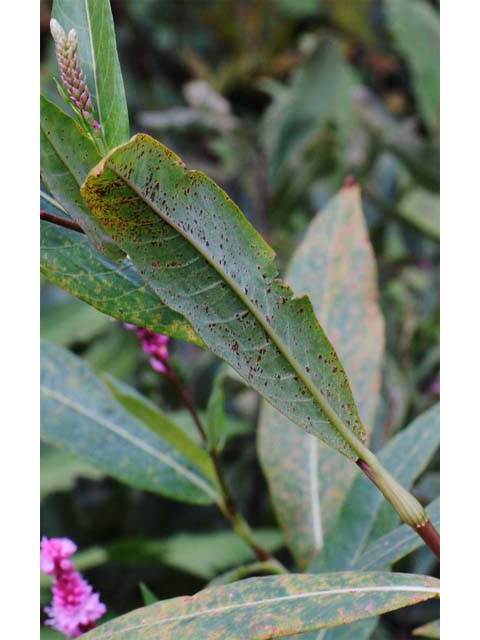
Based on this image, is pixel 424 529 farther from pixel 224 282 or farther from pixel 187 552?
pixel 187 552

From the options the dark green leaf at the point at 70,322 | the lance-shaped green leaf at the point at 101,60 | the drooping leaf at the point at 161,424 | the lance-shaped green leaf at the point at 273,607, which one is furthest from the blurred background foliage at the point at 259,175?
the lance-shaped green leaf at the point at 101,60

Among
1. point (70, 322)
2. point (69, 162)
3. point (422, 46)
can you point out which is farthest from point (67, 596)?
point (422, 46)

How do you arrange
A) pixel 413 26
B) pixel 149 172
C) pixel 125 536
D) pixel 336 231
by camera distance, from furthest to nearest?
pixel 413 26 → pixel 125 536 → pixel 336 231 → pixel 149 172

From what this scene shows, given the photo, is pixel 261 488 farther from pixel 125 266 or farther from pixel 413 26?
pixel 413 26

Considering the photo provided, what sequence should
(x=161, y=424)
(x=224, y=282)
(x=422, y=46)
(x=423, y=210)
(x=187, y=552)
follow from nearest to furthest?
(x=224, y=282), (x=161, y=424), (x=187, y=552), (x=423, y=210), (x=422, y=46)
